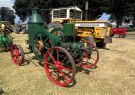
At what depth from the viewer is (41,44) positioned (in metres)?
6.61

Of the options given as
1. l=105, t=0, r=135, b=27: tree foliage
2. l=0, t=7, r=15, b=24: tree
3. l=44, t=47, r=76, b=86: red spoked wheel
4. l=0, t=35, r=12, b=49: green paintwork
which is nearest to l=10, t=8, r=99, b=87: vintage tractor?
l=44, t=47, r=76, b=86: red spoked wheel

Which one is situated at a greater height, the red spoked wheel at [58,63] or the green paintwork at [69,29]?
the green paintwork at [69,29]

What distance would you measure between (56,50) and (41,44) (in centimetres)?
90

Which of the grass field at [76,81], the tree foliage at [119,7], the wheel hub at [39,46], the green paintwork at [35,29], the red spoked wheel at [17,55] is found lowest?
the grass field at [76,81]

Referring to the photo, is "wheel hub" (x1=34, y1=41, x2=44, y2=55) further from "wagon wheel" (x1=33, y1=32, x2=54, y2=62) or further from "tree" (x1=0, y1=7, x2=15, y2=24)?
"tree" (x1=0, y1=7, x2=15, y2=24)

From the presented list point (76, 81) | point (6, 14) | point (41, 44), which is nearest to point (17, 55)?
point (41, 44)

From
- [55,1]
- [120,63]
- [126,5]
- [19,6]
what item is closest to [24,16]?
[19,6]

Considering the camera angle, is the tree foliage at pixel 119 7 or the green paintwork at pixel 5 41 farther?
the tree foliage at pixel 119 7

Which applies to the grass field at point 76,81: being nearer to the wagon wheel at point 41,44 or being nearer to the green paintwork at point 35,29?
the wagon wheel at point 41,44

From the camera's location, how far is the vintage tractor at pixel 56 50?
5.90 meters

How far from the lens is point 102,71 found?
7238 mm

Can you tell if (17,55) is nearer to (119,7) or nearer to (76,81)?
(76,81)

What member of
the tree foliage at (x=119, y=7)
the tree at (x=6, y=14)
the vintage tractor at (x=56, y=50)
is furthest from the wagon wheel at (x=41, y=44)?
the tree at (x=6, y=14)

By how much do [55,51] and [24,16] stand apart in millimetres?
54716
